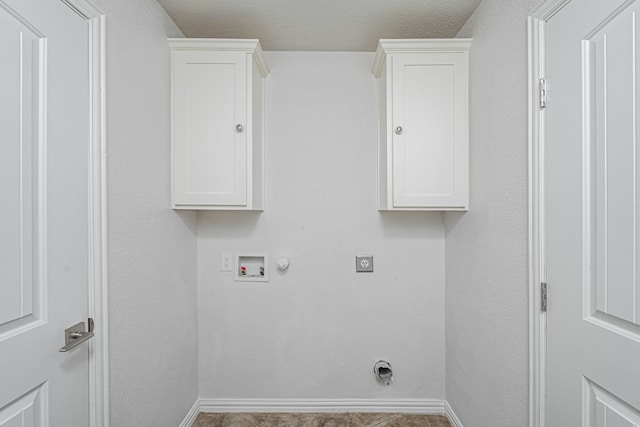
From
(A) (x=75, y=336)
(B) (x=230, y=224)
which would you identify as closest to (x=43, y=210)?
(A) (x=75, y=336)

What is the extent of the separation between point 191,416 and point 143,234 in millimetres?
1242

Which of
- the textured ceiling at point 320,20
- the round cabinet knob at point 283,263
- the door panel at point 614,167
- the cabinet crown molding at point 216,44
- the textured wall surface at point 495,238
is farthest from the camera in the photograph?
the round cabinet knob at point 283,263

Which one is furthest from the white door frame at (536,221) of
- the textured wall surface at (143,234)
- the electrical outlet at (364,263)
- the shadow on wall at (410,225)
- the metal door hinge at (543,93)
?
the textured wall surface at (143,234)

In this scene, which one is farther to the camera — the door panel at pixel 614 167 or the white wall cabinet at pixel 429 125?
the white wall cabinet at pixel 429 125

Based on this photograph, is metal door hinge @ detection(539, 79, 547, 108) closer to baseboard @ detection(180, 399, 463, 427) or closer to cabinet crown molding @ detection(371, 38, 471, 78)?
cabinet crown molding @ detection(371, 38, 471, 78)

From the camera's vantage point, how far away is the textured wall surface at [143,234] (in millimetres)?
1345

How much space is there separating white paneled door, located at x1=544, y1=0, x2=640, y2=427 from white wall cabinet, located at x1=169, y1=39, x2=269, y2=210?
137 centimetres

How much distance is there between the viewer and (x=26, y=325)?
98 centimetres

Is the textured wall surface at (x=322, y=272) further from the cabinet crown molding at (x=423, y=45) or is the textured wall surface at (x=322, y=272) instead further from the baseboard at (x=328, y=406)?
the cabinet crown molding at (x=423, y=45)

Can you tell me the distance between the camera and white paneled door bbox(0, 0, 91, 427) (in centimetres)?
92

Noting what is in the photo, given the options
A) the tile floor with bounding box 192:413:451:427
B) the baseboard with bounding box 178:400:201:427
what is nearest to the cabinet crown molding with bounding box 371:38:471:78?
Result: the tile floor with bounding box 192:413:451:427

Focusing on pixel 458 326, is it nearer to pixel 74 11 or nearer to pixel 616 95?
pixel 616 95

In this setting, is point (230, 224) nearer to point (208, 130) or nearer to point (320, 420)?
point (208, 130)

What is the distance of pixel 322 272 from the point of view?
2172 millimetres
